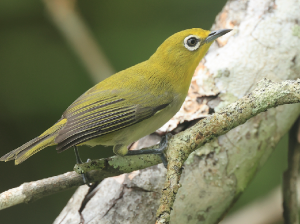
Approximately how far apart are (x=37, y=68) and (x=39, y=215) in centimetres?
221

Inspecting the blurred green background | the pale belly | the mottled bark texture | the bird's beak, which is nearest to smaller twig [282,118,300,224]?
A: the mottled bark texture

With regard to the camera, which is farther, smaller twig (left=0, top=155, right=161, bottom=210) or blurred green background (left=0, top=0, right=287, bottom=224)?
blurred green background (left=0, top=0, right=287, bottom=224)

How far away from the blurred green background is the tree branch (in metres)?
2.28

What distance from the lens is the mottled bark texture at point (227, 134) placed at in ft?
8.77

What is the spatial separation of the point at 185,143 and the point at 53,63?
11.8ft

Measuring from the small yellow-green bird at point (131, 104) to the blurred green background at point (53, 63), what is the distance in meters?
1.99

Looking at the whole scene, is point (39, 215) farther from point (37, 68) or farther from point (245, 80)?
point (245, 80)

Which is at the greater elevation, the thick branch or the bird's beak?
the bird's beak

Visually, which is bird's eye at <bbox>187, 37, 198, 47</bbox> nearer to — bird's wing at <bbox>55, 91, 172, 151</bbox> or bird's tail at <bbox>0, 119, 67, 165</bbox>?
bird's wing at <bbox>55, 91, 172, 151</bbox>

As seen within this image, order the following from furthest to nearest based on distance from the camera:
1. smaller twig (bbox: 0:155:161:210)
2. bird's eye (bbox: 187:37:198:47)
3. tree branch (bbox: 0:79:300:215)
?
bird's eye (bbox: 187:37:198:47) → smaller twig (bbox: 0:155:161:210) → tree branch (bbox: 0:79:300:215)

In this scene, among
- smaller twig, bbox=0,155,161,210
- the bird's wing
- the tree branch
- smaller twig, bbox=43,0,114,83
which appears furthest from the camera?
smaller twig, bbox=43,0,114,83

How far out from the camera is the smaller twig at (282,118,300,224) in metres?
3.30

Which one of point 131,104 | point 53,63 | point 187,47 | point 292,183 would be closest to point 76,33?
point 53,63

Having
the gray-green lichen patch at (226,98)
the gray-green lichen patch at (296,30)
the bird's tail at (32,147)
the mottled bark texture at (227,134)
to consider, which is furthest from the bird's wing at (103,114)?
the gray-green lichen patch at (296,30)
